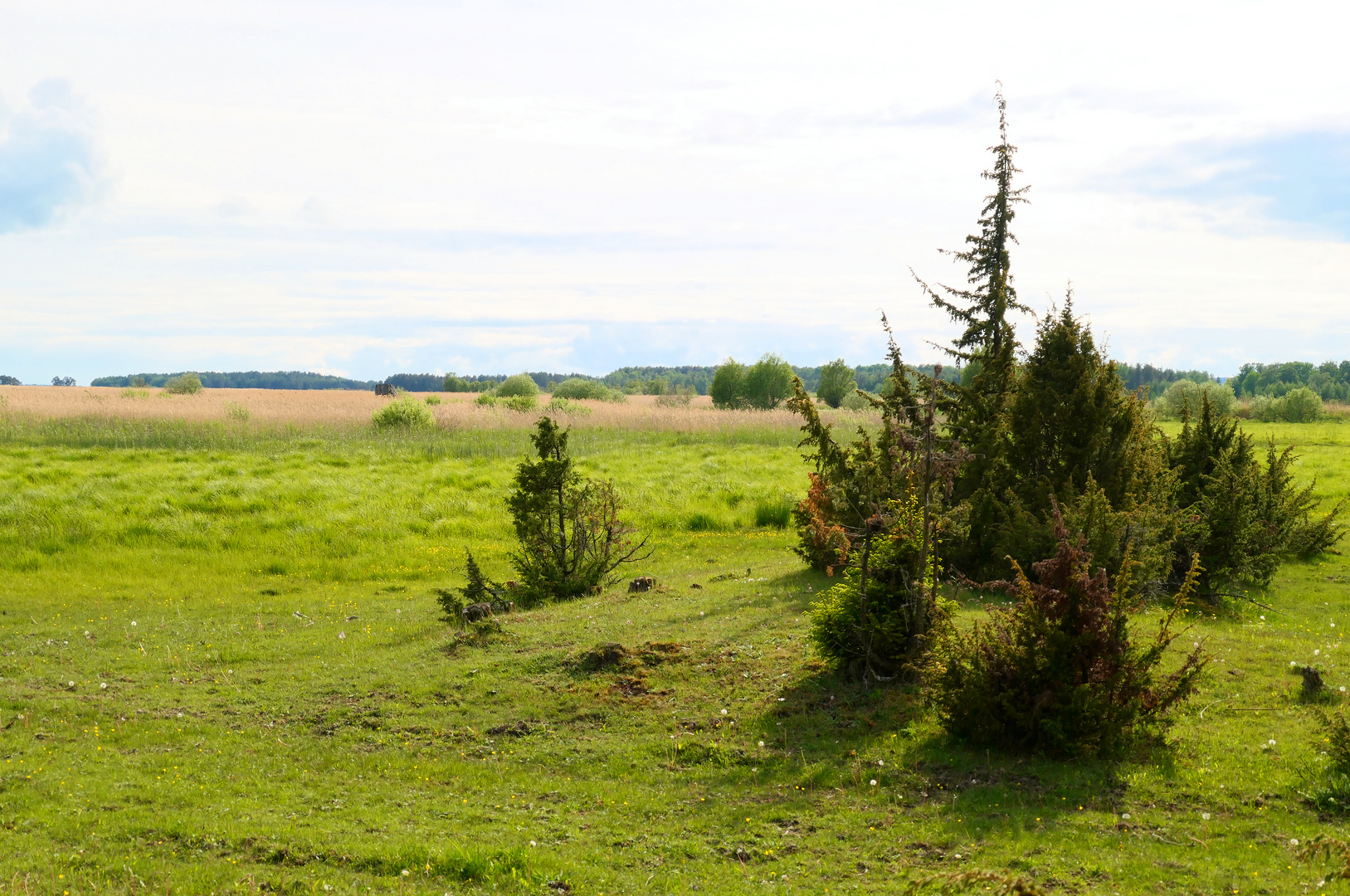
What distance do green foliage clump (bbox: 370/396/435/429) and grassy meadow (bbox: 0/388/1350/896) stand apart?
21.6 meters

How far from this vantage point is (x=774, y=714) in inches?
388

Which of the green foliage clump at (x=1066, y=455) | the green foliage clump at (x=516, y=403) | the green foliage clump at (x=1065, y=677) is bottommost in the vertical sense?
the green foliage clump at (x=1065, y=677)

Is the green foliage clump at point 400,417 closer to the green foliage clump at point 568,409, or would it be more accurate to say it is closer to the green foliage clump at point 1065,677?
the green foliage clump at point 568,409

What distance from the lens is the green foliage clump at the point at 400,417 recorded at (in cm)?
4194

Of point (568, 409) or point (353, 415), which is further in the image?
point (568, 409)

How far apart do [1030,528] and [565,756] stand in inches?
355

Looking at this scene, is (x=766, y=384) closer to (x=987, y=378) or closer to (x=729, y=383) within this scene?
(x=729, y=383)

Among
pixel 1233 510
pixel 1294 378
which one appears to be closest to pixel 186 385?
pixel 1233 510

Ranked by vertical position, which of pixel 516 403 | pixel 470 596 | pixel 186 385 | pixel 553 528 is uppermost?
pixel 186 385

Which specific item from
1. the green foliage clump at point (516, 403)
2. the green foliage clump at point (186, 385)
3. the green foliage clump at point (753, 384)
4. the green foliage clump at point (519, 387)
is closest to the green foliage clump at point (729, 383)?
the green foliage clump at point (753, 384)

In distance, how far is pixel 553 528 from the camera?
17.7 m

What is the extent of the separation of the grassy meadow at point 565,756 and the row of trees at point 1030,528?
0.55 meters

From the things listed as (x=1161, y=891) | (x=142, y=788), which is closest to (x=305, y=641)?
(x=142, y=788)

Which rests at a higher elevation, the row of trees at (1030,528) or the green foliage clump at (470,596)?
the row of trees at (1030,528)
